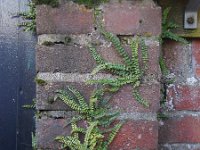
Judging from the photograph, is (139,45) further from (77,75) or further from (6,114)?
(6,114)

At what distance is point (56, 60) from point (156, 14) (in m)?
0.23

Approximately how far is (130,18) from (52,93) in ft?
0.74

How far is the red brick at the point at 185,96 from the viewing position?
1.01m

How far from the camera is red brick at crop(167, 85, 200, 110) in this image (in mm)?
1013

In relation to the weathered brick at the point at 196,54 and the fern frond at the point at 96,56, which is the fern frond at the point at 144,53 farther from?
the weathered brick at the point at 196,54

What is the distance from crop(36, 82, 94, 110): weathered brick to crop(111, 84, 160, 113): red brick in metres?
0.06

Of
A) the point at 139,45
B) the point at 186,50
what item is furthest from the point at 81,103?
the point at 186,50

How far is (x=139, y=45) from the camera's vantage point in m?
0.89

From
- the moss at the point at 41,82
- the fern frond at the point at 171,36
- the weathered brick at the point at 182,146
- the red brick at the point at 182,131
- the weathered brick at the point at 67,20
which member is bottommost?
the weathered brick at the point at 182,146

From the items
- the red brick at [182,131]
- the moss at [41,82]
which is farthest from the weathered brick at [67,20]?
the red brick at [182,131]

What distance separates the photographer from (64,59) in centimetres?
89

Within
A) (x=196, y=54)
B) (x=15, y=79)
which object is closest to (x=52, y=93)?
(x=15, y=79)

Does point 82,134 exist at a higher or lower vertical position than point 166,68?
lower

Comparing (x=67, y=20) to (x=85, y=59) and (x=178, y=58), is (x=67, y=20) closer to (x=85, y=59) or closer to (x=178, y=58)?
(x=85, y=59)
